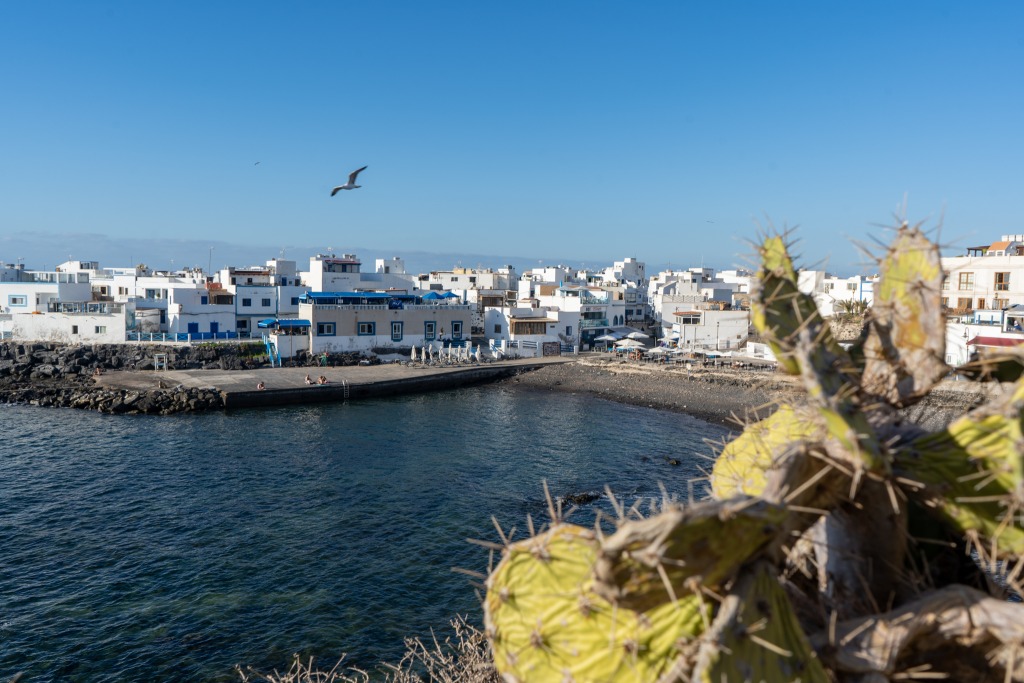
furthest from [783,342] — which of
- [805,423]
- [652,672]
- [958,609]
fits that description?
[652,672]

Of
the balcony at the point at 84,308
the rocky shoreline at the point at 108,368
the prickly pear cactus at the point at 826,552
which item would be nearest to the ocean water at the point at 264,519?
the rocky shoreline at the point at 108,368

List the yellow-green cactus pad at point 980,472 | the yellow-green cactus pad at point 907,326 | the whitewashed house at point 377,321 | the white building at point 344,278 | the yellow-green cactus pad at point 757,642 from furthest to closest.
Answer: the white building at point 344,278 → the whitewashed house at point 377,321 → the yellow-green cactus pad at point 907,326 → the yellow-green cactus pad at point 980,472 → the yellow-green cactus pad at point 757,642

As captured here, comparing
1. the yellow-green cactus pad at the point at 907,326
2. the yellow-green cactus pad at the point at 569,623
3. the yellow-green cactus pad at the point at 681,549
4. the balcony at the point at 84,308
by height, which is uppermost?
the balcony at the point at 84,308

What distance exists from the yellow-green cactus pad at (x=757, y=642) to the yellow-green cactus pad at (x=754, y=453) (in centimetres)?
100

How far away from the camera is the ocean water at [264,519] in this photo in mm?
14891

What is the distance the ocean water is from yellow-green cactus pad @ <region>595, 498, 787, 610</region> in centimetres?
1250

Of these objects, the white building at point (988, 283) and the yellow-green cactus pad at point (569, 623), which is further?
the white building at point (988, 283)

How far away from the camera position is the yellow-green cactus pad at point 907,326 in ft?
12.8

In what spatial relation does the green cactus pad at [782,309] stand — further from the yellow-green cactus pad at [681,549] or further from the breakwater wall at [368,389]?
the breakwater wall at [368,389]

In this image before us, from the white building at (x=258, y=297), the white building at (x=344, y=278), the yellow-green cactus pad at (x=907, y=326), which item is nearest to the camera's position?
the yellow-green cactus pad at (x=907, y=326)

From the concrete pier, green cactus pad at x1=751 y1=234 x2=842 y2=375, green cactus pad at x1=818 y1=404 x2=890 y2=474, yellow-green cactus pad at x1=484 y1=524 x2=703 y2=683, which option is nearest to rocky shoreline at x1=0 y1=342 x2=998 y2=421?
the concrete pier

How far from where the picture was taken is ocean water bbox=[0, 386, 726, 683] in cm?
1489

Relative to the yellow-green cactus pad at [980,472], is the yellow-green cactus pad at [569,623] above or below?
below

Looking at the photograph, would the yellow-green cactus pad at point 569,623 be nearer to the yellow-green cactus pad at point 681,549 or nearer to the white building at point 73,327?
the yellow-green cactus pad at point 681,549
